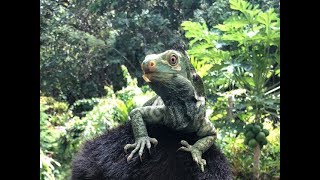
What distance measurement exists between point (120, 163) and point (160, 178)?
0.09 metres

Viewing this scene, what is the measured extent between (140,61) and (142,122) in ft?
1.97

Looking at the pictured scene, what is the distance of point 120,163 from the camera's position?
0.93m

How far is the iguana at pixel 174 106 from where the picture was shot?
0.93 meters

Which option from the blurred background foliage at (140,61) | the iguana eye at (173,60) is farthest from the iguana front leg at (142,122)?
the blurred background foliage at (140,61)

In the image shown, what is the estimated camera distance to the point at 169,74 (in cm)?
94

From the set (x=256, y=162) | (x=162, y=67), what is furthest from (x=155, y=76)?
(x=256, y=162)

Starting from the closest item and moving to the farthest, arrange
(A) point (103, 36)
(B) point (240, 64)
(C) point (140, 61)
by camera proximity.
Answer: (B) point (240, 64) → (C) point (140, 61) → (A) point (103, 36)

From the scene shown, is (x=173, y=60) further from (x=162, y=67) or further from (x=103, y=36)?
(x=103, y=36)

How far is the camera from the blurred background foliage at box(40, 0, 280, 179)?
4.18 ft

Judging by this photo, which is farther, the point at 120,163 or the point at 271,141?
the point at 271,141

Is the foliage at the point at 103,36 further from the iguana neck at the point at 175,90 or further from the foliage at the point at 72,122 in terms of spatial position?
the iguana neck at the point at 175,90

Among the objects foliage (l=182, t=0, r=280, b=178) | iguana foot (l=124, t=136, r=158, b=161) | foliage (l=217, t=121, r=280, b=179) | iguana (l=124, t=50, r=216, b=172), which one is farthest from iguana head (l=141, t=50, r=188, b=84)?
foliage (l=217, t=121, r=280, b=179)
